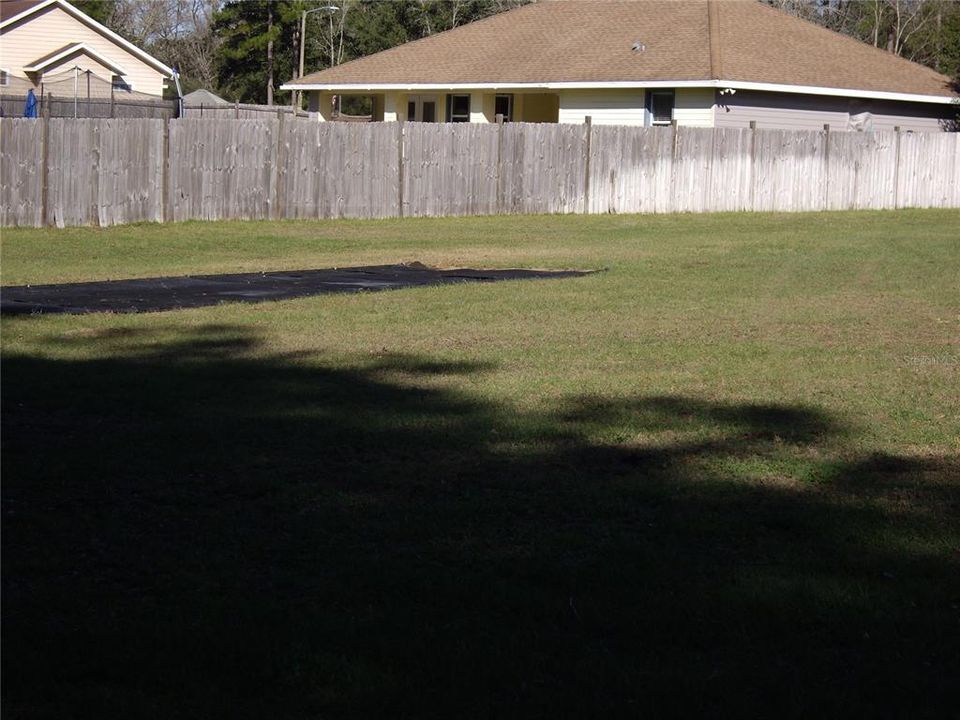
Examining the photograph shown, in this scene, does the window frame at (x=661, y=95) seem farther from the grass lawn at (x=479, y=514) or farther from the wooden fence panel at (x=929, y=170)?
the grass lawn at (x=479, y=514)

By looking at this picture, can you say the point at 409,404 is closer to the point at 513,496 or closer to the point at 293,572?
the point at 513,496

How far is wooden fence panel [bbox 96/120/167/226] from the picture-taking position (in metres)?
21.5

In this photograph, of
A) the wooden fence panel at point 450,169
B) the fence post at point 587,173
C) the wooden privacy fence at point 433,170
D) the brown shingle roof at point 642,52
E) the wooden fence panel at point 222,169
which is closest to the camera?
the wooden privacy fence at point 433,170

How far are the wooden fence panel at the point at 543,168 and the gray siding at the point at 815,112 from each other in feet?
24.5

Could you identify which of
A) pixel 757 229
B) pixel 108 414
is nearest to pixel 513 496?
pixel 108 414

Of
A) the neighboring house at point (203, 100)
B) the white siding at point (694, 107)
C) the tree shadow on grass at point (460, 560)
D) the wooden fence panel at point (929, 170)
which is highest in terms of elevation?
the neighboring house at point (203, 100)

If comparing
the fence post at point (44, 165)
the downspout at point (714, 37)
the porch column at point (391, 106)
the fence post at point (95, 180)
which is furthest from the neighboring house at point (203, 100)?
the fence post at point (44, 165)

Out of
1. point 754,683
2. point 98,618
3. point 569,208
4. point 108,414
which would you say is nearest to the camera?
point 754,683

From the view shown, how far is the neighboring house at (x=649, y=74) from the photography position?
111ft

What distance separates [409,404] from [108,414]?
1.84 metres

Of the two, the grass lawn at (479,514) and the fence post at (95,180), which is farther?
the fence post at (95,180)

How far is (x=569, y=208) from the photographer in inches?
1079

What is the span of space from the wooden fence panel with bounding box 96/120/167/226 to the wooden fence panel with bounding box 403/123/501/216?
16.8ft

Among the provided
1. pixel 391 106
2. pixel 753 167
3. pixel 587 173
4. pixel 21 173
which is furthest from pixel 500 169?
pixel 391 106
